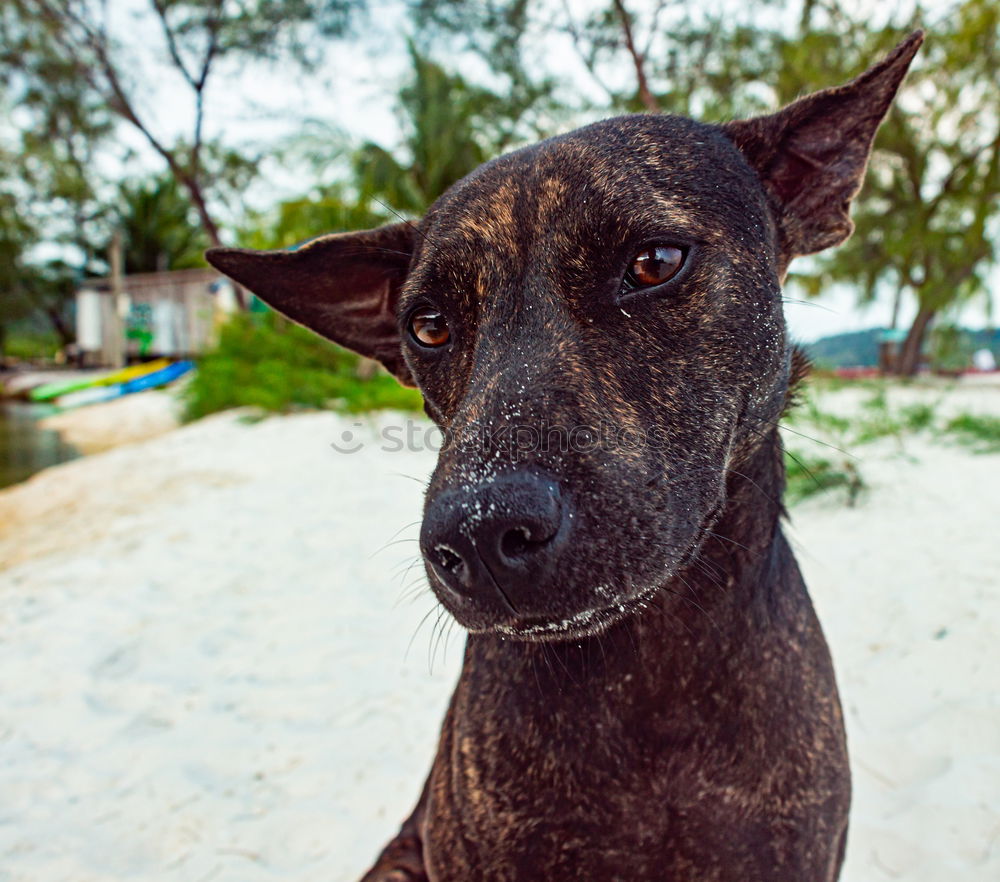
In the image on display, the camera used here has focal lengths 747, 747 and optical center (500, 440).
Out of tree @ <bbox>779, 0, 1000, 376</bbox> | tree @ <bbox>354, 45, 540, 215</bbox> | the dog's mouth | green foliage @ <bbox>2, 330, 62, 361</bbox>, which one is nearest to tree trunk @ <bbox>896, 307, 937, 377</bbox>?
tree @ <bbox>779, 0, 1000, 376</bbox>

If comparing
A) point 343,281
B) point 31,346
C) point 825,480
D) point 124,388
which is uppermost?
point 343,281

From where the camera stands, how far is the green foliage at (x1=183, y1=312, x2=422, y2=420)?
10.9 m

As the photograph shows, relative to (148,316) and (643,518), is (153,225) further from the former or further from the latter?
(643,518)

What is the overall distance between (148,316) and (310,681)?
23.2m

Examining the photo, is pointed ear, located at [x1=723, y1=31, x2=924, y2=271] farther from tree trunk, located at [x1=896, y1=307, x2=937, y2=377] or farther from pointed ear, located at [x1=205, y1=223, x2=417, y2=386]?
tree trunk, located at [x1=896, y1=307, x2=937, y2=377]

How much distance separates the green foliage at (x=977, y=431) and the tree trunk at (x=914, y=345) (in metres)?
9.37

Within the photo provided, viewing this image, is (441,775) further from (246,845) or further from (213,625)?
(213,625)

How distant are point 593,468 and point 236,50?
13085 millimetres

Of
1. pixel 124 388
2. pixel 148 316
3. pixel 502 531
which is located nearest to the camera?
pixel 502 531

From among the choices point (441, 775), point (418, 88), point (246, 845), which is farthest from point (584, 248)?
point (418, 88)

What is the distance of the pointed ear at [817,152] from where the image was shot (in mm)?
1900

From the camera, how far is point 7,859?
112 inches

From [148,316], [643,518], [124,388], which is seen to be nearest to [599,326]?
[643,518]

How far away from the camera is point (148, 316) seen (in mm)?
24219
